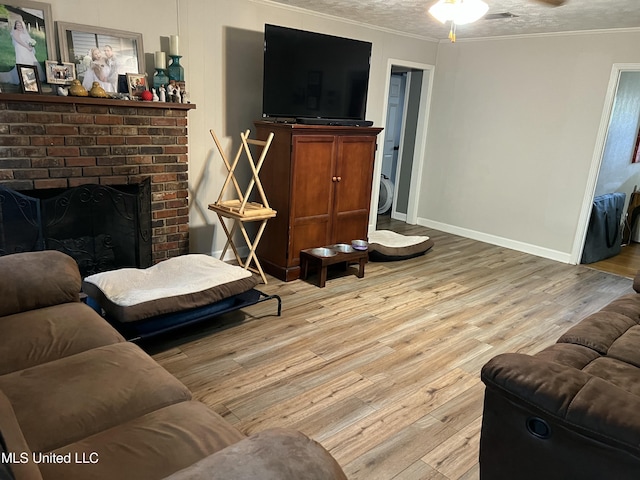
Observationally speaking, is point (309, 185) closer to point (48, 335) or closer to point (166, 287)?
point (166, 287)

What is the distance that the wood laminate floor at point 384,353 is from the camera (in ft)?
7.09

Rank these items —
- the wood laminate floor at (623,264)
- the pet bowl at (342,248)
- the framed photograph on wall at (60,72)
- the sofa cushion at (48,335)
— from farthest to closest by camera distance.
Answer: the wood laminate floor at (623,264), the pet bowl at (342,248), the framed photograph on wall at (60,72), the sofa cushion at (48,335)

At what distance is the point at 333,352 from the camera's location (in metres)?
2.89

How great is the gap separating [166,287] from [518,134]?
13.5 feet

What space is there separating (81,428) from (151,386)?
0.85ft

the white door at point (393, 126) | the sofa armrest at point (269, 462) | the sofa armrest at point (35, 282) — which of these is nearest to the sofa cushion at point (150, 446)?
the sofa armrest at point (269, 462)

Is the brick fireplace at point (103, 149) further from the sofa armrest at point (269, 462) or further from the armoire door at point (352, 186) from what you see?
the sofa armrest at point (269, 462)

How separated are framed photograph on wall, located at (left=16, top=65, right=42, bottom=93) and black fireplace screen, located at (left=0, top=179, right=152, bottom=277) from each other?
649 mm

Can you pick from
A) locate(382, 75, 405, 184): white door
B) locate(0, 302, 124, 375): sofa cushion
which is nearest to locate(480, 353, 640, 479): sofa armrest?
locate(0, 302, 124, 375): sofa cushion

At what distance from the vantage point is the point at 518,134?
515 centimetres

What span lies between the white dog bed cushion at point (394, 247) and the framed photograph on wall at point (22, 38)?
117 inches

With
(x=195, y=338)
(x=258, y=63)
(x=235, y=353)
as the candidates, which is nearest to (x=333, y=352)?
(x=235, y=353)

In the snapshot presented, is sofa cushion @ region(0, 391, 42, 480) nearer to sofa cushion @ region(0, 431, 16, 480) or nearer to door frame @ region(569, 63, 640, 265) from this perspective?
sofa cushion @ region(0, 431, 16, 480)

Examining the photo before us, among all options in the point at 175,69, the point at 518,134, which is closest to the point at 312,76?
the point at 175,69
